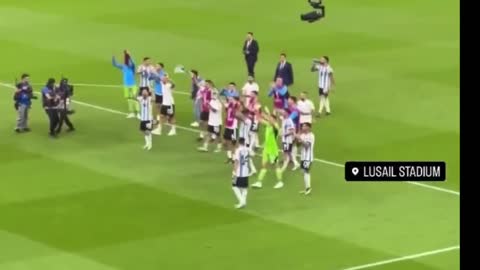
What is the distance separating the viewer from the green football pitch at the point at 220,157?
21.6 m

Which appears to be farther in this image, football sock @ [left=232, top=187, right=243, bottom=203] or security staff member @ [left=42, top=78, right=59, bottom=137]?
security staff member @ [left=42, top=78, right=59, bottom=137]

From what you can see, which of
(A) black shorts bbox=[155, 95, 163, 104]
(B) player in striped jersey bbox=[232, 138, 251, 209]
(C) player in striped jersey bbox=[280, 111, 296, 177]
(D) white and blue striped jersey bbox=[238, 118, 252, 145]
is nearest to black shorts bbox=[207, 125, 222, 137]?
(D) white and blue striped jersey bbox=[238, 118, 252, 145]

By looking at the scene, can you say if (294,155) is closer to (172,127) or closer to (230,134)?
(230,134)

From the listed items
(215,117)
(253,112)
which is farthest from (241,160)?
(215,117)

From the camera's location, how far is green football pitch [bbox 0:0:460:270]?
21.6 metres

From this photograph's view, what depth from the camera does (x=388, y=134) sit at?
3300 cm

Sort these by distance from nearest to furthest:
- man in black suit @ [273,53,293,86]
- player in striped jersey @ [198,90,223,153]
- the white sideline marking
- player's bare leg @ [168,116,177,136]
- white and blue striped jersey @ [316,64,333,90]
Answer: the white sideline marking
player in striped jersey @ [198,90,223,153]
player's bare leg @ [168,116,177,136]
white and blue striped jersey @ [316,64,333,90]
man in black suit @ [273,53,293,86]

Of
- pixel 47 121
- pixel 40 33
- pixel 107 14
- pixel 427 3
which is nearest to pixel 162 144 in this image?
pixel 47 121

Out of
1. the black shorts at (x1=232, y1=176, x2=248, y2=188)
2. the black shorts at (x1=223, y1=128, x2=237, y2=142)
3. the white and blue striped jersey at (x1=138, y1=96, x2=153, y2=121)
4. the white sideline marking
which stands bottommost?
the white sideline marking

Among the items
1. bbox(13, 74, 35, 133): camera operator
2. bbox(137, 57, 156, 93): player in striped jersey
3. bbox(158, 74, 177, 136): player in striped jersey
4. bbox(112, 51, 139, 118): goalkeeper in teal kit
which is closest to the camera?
bbox(158, 74, 177, 136): player in striped jersey

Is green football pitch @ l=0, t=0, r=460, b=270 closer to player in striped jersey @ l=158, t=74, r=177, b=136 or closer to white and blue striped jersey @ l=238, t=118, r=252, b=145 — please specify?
player in striped jersey @ l=158, t=74, r=177, b=136

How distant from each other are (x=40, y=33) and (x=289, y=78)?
21103mm

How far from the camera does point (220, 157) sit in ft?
99.5
